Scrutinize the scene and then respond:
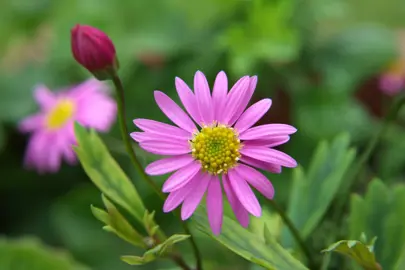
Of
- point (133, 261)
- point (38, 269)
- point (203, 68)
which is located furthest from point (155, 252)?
point (203, 68)

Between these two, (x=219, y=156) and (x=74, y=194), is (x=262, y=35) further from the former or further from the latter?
(x=219, y=156)

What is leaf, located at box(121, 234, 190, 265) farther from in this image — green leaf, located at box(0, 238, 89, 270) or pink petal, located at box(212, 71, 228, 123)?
green leaf, located at box(0, 238, 89, 270)

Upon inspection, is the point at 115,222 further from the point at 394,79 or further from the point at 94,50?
the point at 394,79

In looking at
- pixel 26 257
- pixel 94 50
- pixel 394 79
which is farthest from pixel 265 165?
pixel 394 79

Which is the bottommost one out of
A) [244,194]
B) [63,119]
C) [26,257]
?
[26,257]

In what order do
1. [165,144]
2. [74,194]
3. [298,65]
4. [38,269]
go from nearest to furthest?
[165,144] < [38,269] < [74,194] < [298,65]

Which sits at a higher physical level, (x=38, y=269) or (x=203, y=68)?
(x=203, y=68)

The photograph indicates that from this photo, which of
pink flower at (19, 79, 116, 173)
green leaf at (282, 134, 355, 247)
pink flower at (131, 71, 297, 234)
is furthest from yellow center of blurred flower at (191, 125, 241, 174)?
pink flower at (19, 79, 116, 173)
